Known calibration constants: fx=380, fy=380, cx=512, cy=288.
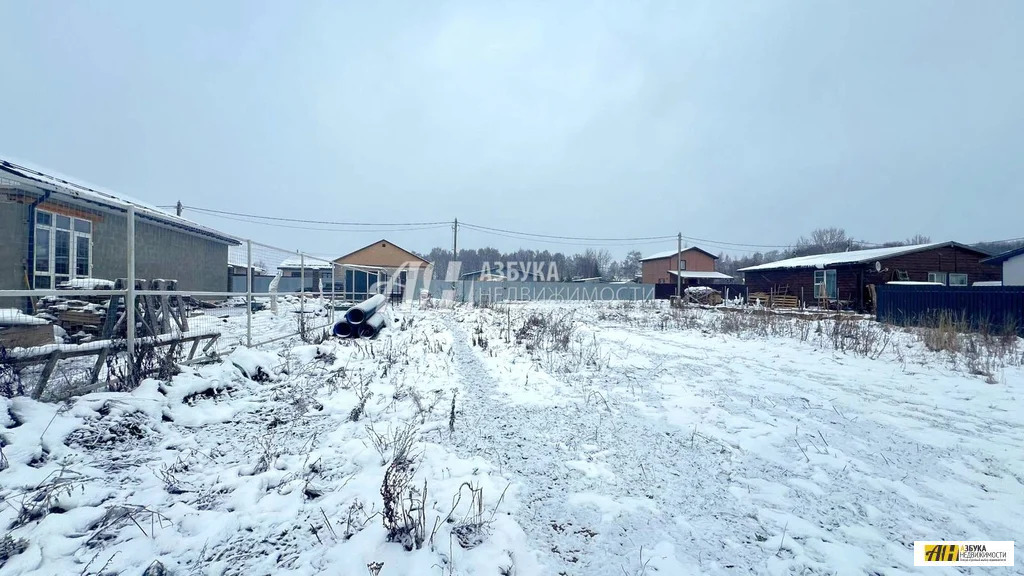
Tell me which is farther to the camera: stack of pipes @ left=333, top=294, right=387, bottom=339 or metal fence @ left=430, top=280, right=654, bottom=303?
metal fence @ left=430, top=280, right=654, bottom=303

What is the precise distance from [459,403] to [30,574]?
2.79m

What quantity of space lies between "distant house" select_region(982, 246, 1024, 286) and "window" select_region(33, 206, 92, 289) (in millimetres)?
28753

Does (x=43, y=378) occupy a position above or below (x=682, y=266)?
below

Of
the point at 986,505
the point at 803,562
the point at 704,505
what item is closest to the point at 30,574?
the point at 704,505

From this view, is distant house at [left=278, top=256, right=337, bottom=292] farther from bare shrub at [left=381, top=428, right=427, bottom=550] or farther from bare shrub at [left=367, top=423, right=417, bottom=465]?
bare shrub at [left=381, top=428, right=427, bottom=550]

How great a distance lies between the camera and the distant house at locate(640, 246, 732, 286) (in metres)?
38.0

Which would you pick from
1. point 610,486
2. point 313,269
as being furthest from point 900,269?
point 313,269

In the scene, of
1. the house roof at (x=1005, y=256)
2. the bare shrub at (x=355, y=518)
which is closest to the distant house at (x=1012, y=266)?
the house roof at (x=1005, y=256)

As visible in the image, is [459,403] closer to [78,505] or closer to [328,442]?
[328,442]

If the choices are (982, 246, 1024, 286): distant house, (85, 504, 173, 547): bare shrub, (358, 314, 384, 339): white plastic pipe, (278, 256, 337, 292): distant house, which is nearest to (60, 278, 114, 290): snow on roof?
(85, 504, 173, 547): bare shrub

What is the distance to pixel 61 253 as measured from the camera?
148 inches

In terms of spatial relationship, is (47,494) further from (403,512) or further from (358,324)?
(358,324)

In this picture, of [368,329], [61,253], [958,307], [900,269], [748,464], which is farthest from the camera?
[900,269]

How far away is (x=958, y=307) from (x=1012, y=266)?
44.7 feet
